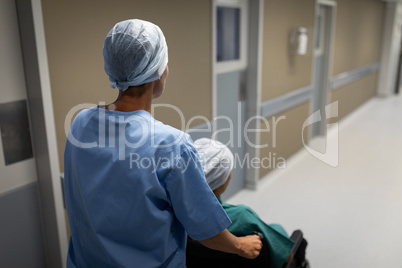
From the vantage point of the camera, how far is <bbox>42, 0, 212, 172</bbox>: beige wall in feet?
4.92

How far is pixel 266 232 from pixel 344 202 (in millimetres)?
1798

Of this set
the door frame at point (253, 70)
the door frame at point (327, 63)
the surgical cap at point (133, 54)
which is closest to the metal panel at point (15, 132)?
the surgical cap at point (133, 54)

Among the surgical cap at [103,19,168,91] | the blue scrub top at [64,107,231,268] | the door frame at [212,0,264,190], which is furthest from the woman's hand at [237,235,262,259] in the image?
the door frame at [212,0,264,190]

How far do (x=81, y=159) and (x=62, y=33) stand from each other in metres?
0.73

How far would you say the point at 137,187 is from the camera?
96cm

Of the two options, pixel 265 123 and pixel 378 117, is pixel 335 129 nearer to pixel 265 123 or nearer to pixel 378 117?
pixel 378 117

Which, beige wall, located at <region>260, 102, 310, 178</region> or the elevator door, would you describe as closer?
the elevator door

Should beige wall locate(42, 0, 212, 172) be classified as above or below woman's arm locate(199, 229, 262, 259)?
above

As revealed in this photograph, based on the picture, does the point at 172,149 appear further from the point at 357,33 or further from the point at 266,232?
the point at 357,33

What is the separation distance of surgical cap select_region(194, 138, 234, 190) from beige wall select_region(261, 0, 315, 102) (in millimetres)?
1748

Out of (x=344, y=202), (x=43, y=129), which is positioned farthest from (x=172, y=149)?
(x=344, y=202)

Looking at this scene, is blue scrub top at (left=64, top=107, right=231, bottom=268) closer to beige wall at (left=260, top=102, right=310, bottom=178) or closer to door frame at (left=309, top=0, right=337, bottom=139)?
beige wall at (left=260, top=102, right=310, bottom=178)

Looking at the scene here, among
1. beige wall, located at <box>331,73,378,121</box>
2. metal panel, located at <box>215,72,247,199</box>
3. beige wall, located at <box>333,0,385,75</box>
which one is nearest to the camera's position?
metal panel, located at <box>215,72,247,199</box>

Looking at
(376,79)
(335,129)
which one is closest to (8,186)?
(335,129)
